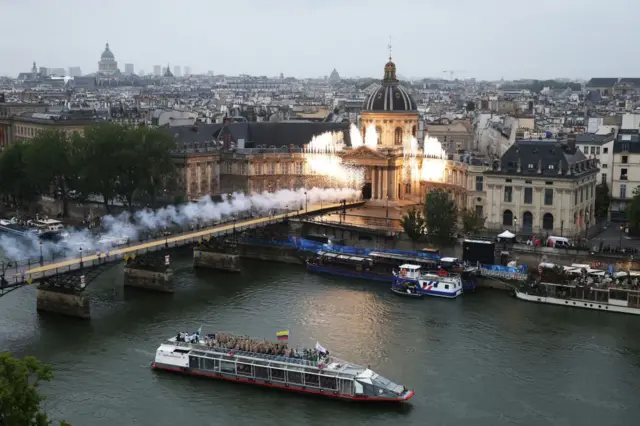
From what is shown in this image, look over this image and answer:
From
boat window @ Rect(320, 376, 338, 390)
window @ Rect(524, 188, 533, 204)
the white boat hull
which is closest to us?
boat window @ Rect(320, 376, 338, 390)

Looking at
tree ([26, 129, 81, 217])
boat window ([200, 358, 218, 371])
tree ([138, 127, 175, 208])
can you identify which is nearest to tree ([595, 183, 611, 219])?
tree ([138, 127, 175, 208])

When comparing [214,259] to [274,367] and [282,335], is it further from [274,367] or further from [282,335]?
[274,367]

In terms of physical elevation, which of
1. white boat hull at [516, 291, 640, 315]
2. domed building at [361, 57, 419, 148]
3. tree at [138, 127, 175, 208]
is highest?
domed building at [361, 57, 419, 148]

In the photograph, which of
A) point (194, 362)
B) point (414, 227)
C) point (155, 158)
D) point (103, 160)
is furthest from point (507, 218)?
point (194, 362)

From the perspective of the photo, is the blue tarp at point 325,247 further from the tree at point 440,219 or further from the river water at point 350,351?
the river water at point 350,351

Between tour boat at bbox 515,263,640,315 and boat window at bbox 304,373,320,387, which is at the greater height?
tour boat at bbox 515,263,640,315

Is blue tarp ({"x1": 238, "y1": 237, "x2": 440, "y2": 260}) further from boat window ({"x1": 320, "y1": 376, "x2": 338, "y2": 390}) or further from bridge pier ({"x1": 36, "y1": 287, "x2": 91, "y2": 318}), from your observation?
boat window ({"x1": 320, "y1": 376, "x2": 338, "y2": 390})

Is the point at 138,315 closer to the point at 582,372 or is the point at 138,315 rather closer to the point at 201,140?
the point at 582,372

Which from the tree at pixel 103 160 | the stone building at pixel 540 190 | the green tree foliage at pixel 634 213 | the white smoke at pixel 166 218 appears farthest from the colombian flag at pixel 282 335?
the tree at pixel 103 160
